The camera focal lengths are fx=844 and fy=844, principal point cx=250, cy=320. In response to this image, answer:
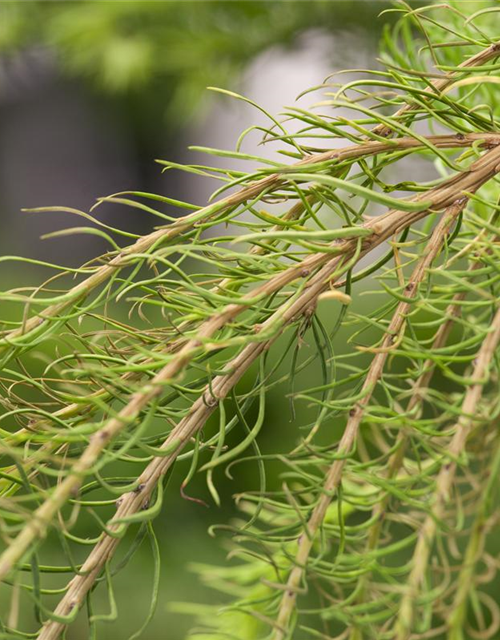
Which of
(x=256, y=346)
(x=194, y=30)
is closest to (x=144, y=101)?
(x=194, y=30)

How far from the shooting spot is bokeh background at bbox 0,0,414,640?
1017mm

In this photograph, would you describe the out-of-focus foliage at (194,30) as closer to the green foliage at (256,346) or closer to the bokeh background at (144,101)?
the bokeh background at (144,101)

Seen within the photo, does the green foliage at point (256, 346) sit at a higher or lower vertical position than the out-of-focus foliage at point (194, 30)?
lower

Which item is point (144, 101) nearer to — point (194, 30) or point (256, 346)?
point (194, 30)

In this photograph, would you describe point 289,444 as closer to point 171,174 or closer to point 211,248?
point 211,248

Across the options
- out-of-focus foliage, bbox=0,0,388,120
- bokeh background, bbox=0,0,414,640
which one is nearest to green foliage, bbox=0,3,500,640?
bokeh background, bbox=0,0,414,640

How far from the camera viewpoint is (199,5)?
1.26 m

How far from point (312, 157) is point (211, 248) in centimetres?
3

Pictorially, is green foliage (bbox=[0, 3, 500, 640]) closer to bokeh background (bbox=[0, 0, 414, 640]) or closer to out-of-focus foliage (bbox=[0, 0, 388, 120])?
bokeh background (bbox=[0, 0, 414, 640])

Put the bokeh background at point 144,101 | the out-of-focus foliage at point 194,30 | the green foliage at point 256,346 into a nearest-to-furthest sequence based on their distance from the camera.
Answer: the green foliage at point 256,346 → the bokeh background at point 144,101 → the out-of-focus foliage at point 194,30

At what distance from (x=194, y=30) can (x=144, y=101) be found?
1456 millimetres

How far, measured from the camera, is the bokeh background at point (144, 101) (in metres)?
1.02

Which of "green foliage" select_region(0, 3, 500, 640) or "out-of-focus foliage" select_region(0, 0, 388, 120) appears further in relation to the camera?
"out-of-focus foliage" select_region(0, 0, 388, 120)

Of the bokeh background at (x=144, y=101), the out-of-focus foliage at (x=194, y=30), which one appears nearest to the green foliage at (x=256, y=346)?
the bokeh background at (x=144, y=101)
